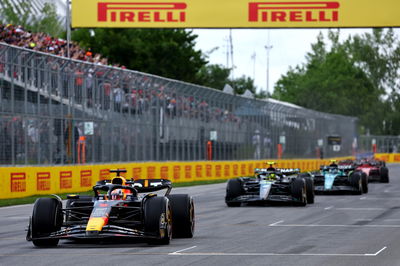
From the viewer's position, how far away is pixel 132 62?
285ft

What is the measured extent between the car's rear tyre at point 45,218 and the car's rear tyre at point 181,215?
6.38 ft

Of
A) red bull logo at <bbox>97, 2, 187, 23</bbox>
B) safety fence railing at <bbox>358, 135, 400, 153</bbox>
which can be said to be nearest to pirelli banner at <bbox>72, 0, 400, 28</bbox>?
red bull logo at <bbox>97, 2, 187, 23</bbox>

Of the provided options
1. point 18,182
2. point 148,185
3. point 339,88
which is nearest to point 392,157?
point 339,88

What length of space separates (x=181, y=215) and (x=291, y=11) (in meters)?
16.5

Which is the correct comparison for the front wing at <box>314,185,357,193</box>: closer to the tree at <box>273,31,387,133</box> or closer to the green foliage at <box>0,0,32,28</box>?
the green foliage at <box>0,0,32,28</box>

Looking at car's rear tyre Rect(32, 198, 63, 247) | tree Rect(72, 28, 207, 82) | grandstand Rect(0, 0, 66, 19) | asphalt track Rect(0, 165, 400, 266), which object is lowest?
asphalt track Rect(0, 165, 400, 266)

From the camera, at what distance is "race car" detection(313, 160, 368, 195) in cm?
3269

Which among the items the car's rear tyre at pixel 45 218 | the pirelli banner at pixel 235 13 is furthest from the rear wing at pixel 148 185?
the pirelli banner at pixel 235 13

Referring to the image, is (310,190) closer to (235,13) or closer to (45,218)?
(235,13)

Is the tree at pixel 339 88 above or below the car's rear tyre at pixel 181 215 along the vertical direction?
above

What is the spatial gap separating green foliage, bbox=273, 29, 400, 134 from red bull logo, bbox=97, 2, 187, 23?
10313 centimetres

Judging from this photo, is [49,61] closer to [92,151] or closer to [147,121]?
[92,151]

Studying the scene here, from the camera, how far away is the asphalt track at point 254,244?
510 inches

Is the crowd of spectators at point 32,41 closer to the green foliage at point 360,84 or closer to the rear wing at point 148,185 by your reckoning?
the rear wing at point 148,185
